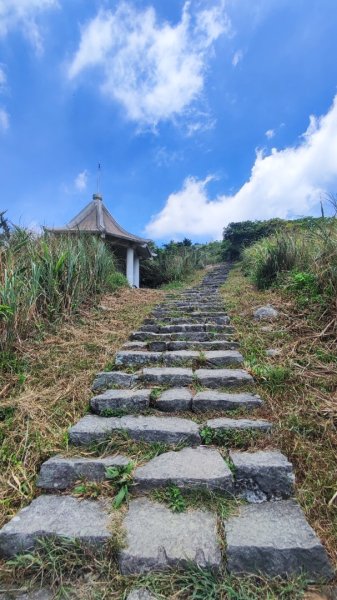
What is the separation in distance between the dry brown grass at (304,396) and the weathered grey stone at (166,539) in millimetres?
523

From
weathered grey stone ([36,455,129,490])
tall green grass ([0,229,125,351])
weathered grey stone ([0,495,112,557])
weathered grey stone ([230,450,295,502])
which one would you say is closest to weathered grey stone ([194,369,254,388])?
weathered grey stone ([230,450,295,502])

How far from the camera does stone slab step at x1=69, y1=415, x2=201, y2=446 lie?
1.90m

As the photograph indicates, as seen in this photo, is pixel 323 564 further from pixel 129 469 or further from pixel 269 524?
pixel 129 469

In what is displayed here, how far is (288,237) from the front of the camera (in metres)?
5.19

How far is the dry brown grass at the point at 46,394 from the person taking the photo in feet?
5.59

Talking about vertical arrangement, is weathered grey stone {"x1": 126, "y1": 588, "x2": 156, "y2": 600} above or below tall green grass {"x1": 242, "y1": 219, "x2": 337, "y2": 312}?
below

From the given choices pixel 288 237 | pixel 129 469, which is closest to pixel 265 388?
pixel 129 469

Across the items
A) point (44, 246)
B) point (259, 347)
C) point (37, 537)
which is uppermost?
point (44, 246)

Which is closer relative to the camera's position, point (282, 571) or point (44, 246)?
point (282, 571)

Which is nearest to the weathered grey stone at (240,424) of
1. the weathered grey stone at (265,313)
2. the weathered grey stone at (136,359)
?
the weathered grey stone at (136,359)

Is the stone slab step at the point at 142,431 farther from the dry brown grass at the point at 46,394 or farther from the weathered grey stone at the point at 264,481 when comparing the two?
the weathered grey stone at the point at 264,481

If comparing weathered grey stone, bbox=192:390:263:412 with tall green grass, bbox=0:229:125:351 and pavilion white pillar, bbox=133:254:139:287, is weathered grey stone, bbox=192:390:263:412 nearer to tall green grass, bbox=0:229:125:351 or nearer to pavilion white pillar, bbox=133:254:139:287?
tall green grass, bbox=0:229:125:351

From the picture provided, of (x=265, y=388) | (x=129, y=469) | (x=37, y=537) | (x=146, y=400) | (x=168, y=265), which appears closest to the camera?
(x=37, y=537)

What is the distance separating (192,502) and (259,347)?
5.83 feet
